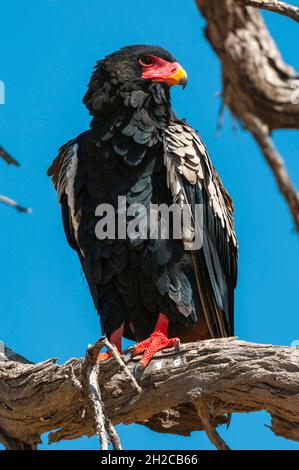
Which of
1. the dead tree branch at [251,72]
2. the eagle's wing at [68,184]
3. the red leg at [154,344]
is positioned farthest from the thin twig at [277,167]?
the eagle's wing at [68,184]

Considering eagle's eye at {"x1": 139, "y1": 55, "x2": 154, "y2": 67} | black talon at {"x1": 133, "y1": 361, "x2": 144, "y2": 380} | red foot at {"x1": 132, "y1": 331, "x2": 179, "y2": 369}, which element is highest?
eagle's eye at {"x1": 139, "y1": 55, "x2": 154, "y2": 67}

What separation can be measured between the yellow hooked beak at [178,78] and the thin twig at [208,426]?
10.2 feet

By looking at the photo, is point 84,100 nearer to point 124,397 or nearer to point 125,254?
point 125,254

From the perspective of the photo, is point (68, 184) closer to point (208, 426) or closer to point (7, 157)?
point (208, 426)

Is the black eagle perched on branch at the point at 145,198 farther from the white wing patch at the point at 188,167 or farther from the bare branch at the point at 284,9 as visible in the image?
the bare branch at the point at 284,9

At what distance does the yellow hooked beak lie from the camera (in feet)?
25.4

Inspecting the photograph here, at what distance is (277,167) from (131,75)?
6.02 meters

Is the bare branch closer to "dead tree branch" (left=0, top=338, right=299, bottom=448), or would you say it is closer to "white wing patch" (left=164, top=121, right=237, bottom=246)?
"dead tree branch" (left=0, top=338, right=299, bottom=448)

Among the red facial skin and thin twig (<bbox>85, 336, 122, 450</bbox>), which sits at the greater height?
the red facial skin

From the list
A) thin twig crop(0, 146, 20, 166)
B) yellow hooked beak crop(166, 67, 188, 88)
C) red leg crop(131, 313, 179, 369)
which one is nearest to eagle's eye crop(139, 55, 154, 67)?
yellow hooked beak crop(166, 67, 188, 88)

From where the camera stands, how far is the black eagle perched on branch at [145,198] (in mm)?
7434

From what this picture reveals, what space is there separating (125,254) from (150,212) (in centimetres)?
46
